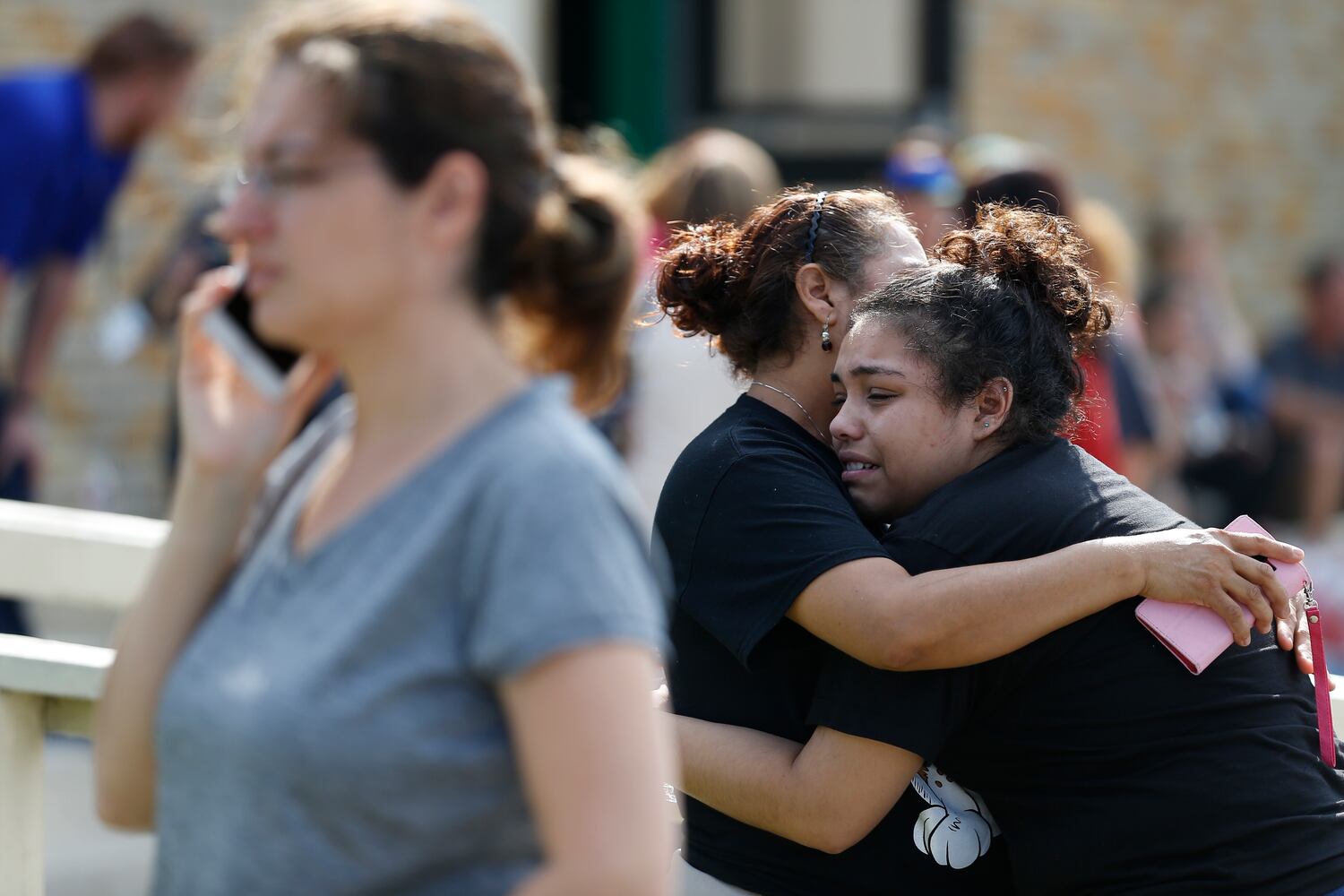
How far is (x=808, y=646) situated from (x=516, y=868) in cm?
77

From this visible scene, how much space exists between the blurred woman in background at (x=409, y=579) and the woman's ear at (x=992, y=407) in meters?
0.75

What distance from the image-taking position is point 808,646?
213 cm

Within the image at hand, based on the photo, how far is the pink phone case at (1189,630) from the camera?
198 centimetres

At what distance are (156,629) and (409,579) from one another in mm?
351

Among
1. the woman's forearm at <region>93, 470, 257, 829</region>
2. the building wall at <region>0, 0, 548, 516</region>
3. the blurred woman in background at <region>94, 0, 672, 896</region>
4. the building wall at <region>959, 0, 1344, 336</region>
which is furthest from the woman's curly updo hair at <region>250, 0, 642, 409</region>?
the building wall at <region>959, 0, 1344, 336</region>

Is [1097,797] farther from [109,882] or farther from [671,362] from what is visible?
[109,882]

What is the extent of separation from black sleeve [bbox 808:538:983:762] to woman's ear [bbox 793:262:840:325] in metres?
0.42

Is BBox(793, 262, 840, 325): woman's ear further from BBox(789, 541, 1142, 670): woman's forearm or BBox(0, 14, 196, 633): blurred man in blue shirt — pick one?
BBox(0, 14, 196, 633): blurred man in blue shirt

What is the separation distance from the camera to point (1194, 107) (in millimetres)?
9805

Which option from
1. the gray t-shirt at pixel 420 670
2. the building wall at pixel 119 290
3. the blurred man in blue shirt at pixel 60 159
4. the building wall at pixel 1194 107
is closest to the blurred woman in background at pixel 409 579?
the gray t-shirt at pixel 420 670

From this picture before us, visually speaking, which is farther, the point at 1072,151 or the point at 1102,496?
the point at 1072,151

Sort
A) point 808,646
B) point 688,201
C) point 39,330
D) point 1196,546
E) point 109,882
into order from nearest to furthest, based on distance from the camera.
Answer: point 1196,546, point 808,646, point 109,882, point 688,201, point 39,330

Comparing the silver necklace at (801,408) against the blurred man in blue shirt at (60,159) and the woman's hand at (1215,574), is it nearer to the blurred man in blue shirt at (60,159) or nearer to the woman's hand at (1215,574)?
the woman's hand at (1215,574)

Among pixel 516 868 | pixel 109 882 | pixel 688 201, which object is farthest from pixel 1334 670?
pixel 516 868
